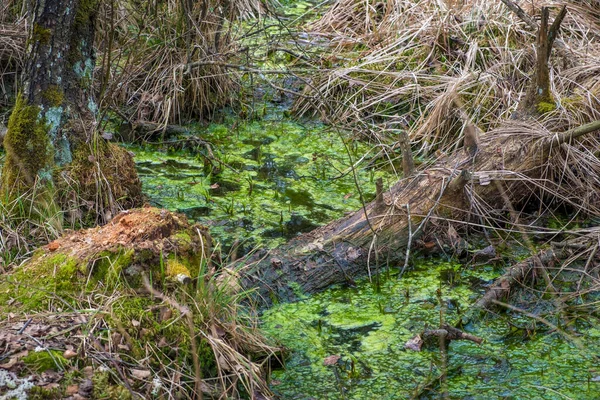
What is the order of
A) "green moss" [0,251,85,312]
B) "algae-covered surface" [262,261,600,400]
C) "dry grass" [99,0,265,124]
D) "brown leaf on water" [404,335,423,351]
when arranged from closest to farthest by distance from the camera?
1. "green moss" [0,251,85,312]
2. "algae-covered surface" [262,261,600,400]
3. "brown leaf on water" [404,335,423,351]
4. "dry grass" [99,0,265,124]

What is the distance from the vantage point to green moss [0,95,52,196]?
446cm

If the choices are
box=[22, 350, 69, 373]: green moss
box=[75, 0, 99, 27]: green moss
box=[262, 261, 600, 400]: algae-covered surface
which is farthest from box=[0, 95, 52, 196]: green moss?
box=[22, 350, 69, 373]: green moss

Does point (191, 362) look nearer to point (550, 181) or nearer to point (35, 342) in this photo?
point (35, 342)

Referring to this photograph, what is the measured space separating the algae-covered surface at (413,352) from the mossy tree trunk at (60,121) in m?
1.41

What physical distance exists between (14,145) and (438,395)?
2.67 m

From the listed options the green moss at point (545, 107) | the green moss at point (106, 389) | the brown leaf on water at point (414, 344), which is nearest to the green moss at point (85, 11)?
the green moss at point (106, 389)

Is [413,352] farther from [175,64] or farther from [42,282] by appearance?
[175,64]

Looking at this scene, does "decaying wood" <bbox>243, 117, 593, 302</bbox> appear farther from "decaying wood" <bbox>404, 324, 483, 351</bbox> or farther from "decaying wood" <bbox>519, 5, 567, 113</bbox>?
"decaying wood" <bbox>404, 324, 483, 351</bbox>

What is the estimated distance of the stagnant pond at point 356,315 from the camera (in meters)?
3.59

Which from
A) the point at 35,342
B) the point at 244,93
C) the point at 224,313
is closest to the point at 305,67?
the point at 244,93

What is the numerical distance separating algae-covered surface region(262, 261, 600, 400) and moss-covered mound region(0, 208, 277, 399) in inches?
11.2

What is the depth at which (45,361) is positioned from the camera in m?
2.98

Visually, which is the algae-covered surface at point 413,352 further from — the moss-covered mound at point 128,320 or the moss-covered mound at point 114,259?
the moss-covered mound at point 114,259

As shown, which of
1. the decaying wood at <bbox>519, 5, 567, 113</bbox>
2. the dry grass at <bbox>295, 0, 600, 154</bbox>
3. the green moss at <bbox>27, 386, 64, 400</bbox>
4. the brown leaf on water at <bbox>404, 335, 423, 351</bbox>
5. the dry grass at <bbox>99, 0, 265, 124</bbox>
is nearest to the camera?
the green moss at <bbox>27, 386, 64, 400</bbox>
